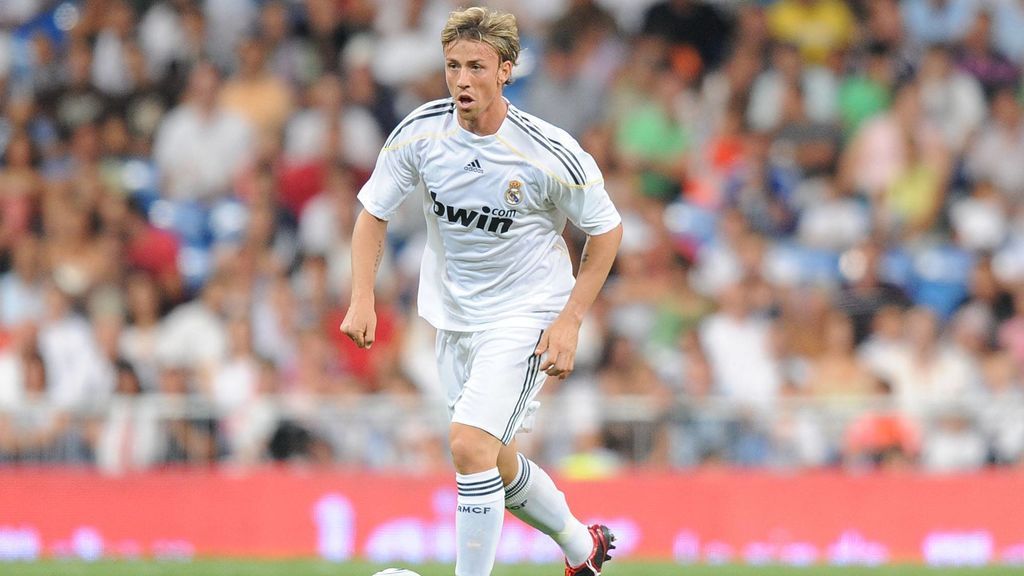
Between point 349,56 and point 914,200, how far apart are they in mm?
5437

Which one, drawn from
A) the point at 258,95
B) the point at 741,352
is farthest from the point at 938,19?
the point at 258,95

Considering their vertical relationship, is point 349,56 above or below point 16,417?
above

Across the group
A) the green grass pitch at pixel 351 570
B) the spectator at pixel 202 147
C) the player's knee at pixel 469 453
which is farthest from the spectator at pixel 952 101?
the player's knee at pixel 469 453

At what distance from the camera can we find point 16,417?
43.5 ft

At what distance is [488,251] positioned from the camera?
754 cm

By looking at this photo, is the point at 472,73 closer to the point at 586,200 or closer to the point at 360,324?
the point at 586,200

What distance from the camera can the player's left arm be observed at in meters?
7.30

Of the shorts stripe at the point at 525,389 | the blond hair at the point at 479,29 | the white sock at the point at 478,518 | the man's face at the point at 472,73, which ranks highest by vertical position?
the blond hair at the point at 479,29

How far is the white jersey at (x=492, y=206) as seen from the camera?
7.38 m

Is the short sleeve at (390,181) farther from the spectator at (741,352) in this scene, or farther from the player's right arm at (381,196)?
the spectator at (741,352)

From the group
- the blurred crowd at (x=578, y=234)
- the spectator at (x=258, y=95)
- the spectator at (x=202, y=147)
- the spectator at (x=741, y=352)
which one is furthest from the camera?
the spectator at (x=258, y=95)

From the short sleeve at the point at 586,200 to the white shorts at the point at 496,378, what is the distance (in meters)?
0.51

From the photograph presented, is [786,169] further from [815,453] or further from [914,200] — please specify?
[815,453]

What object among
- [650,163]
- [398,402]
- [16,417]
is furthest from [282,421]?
[650,163]
